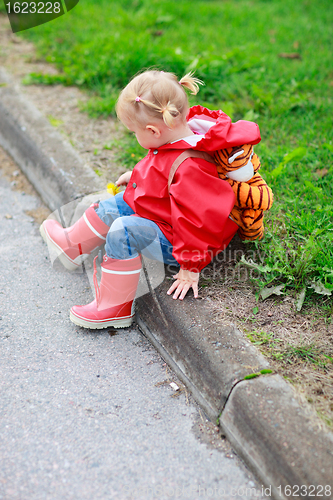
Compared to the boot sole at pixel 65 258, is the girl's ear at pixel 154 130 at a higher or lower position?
higher

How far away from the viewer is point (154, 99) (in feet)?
5.71

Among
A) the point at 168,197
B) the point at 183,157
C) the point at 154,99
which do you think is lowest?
the point at 168,197

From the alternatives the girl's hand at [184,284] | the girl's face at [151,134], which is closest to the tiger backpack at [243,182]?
the girl's face at [151,134]

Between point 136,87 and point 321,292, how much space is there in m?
1.17

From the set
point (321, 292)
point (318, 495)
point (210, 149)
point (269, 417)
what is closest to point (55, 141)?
point (210, 149)

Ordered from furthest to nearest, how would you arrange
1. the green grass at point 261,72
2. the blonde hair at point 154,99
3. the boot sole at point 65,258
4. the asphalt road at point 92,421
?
the boot sole at point 65,258 < the green grass at point 261,72 < the blonde hair at point 154,99 < the asphalt road at point 92,421

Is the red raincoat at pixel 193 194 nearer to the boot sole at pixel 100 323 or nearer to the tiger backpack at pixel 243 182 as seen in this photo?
the tiger backpack at pixel 243 182

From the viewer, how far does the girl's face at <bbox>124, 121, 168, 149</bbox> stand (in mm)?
1796

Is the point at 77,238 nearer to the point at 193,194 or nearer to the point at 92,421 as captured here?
the point at 193,194

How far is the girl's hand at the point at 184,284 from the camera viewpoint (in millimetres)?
1862

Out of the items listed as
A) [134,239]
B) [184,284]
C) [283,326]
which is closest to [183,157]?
[134,239]

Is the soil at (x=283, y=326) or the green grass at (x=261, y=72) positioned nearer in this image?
the soil at (x=283, y=326)

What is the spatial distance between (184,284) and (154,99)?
0.79 m

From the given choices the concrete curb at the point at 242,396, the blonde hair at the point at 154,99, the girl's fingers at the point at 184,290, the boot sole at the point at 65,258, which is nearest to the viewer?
the concrete curb at the point at 242,396
